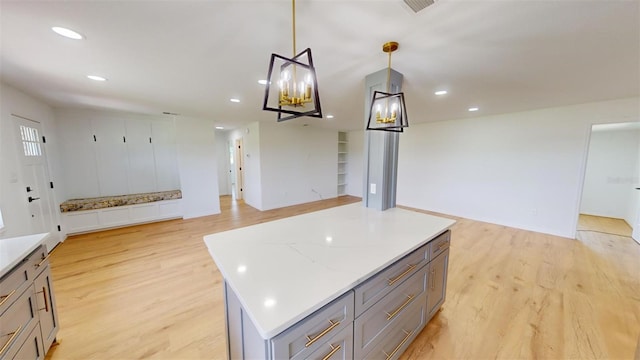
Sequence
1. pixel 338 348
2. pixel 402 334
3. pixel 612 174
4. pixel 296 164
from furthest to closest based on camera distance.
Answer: pixel 296 164 < pixel 612 174 < pixel 402 334 < pixel 338 348

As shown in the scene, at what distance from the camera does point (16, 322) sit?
1.24 meters

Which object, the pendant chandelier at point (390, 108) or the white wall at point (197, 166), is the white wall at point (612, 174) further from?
the white wall at point (197, 166)

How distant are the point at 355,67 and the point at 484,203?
4.43m

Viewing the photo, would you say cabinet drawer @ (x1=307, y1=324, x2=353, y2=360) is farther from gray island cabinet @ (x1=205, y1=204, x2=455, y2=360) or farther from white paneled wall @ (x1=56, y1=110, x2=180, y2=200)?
white paneled wall @ (x1=56, y1=110, x2=180, y2=200)

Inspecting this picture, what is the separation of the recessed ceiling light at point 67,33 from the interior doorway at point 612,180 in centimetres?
763

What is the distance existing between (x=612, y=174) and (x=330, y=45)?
7.24 m

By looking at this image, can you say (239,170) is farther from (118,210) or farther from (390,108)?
(390,108)

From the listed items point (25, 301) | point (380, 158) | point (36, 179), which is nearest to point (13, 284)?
point (25, 301)

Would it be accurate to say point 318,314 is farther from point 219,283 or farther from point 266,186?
point 266,186

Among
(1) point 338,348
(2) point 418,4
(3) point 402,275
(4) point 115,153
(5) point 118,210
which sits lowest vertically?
(5) point 118,210

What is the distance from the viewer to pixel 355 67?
211cm

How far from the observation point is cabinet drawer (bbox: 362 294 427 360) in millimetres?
1308

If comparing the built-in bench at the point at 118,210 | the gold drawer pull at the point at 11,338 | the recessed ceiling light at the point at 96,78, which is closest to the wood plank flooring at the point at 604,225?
the gold drawer pull at the point at 11,338

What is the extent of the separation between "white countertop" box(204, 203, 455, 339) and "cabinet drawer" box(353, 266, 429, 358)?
253mm
